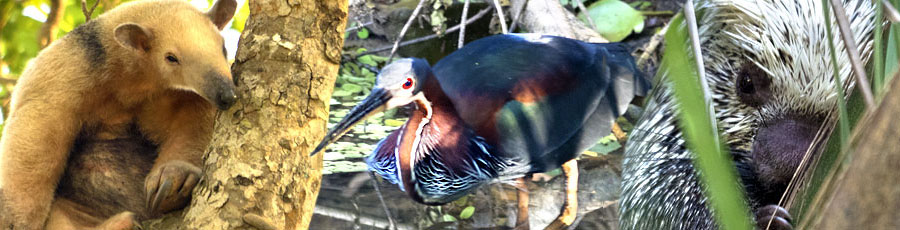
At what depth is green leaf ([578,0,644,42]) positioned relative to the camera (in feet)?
4.06

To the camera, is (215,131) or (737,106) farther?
(737,106)

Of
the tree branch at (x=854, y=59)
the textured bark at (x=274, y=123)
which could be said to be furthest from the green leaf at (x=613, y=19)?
the tree branch at (x=854, y=59)

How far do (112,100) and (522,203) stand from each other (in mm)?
580

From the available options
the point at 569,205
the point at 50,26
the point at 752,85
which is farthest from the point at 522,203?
the point at 50,26

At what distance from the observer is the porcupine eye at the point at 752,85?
3.57 ft

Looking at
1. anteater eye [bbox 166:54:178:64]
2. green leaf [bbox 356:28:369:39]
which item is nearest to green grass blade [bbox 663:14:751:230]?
anteater eye [bbox 166:54:178:64]

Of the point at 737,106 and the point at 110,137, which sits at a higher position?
the point at 110,137

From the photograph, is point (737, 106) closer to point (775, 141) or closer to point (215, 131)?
point (775, 141)

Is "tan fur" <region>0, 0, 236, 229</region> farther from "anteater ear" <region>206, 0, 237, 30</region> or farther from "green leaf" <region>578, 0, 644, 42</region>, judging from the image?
"green leaf" <region>578, 0, 644, 42</region>

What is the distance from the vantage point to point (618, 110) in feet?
3.37

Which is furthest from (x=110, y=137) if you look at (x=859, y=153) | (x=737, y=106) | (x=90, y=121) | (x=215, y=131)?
(x=737, y=106)

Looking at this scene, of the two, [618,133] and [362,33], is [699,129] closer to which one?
[618,133]

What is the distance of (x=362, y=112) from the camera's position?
37.6 inches

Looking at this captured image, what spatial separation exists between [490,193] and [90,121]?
55 centimetres
